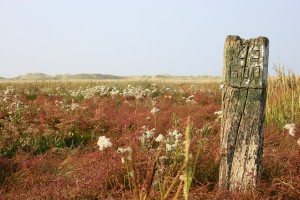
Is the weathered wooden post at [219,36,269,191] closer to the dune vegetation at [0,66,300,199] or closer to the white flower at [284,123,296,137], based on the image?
the dune vegetation at [0,66,300,199]

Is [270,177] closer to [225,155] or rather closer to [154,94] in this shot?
[225,155]

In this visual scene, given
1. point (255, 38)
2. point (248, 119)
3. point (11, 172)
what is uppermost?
point (255, 38)

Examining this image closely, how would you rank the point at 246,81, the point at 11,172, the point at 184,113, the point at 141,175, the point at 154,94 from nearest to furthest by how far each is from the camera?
the point at 246,81 < the point at 141,175 < the point at 11,172 < the point at 184,113 < the point at 154,94

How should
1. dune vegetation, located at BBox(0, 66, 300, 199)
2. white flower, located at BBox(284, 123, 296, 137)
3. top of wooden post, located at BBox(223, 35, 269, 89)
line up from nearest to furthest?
dune vegetation, located at BBox(0, 66, 300, 199) → top of wooden post, located at BBox(223, 35, 269, 89) → white flower, located at BBox(284, 123, 296, 137)

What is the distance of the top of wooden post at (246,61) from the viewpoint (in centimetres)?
423

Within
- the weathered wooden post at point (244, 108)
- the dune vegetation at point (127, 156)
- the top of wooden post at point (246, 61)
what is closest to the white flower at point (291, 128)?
the dune vegetation at point (127, 156)

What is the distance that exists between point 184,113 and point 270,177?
5863mm

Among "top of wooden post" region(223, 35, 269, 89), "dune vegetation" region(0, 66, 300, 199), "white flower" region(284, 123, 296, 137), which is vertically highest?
"top of wooden post" region(223, 35, 269, 89)

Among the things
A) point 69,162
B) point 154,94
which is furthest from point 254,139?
point 154,94

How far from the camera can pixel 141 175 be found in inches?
183

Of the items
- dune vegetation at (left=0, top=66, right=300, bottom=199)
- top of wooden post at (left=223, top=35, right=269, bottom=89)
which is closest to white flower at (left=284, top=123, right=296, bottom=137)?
dune vegetation at (left=0, top=66, right=300, bottom=199)

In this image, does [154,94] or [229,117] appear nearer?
[229,117]

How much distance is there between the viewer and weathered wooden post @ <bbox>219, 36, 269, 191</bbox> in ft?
13.9

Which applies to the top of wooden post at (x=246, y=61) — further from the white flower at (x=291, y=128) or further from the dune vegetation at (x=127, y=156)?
the white flower at (x=291, y=128)
